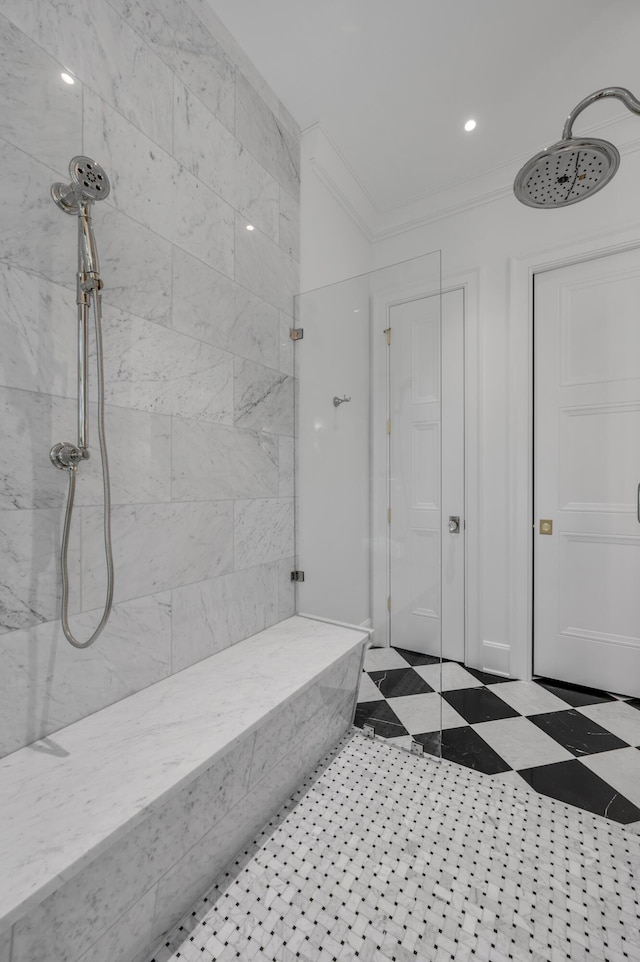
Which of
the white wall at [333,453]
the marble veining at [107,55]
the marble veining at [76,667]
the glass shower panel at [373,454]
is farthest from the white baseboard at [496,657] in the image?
the marble veining at [107,55]

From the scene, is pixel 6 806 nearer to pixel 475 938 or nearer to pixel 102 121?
pixel 475 938

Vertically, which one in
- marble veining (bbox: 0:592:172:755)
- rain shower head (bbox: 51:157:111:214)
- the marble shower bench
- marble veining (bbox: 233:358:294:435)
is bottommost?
the marble shower bench

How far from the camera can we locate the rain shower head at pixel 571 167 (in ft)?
3.90

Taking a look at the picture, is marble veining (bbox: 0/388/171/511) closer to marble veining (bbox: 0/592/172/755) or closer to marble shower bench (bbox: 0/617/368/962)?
marble veining (bbox: 0/592/172/755)

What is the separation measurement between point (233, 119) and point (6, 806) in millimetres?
2313

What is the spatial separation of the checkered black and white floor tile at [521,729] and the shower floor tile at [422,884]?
0.38 feet

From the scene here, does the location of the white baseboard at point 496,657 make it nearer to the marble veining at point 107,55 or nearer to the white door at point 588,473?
the white door at point 588,473

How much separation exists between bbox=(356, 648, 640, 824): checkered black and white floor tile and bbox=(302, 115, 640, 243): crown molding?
2500mm

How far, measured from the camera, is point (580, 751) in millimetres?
1764

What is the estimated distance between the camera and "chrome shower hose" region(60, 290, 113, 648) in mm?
1088

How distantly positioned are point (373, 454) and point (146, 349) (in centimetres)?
104

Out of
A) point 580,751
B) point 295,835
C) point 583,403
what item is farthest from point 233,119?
point 580,751

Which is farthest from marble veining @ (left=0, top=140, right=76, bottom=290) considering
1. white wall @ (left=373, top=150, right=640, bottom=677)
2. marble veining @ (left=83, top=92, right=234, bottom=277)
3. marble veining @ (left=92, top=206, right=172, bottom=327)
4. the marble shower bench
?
white wall @ (left=373, top=150, right=640, bottom=677)

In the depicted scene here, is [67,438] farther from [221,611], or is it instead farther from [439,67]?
[439,67]
